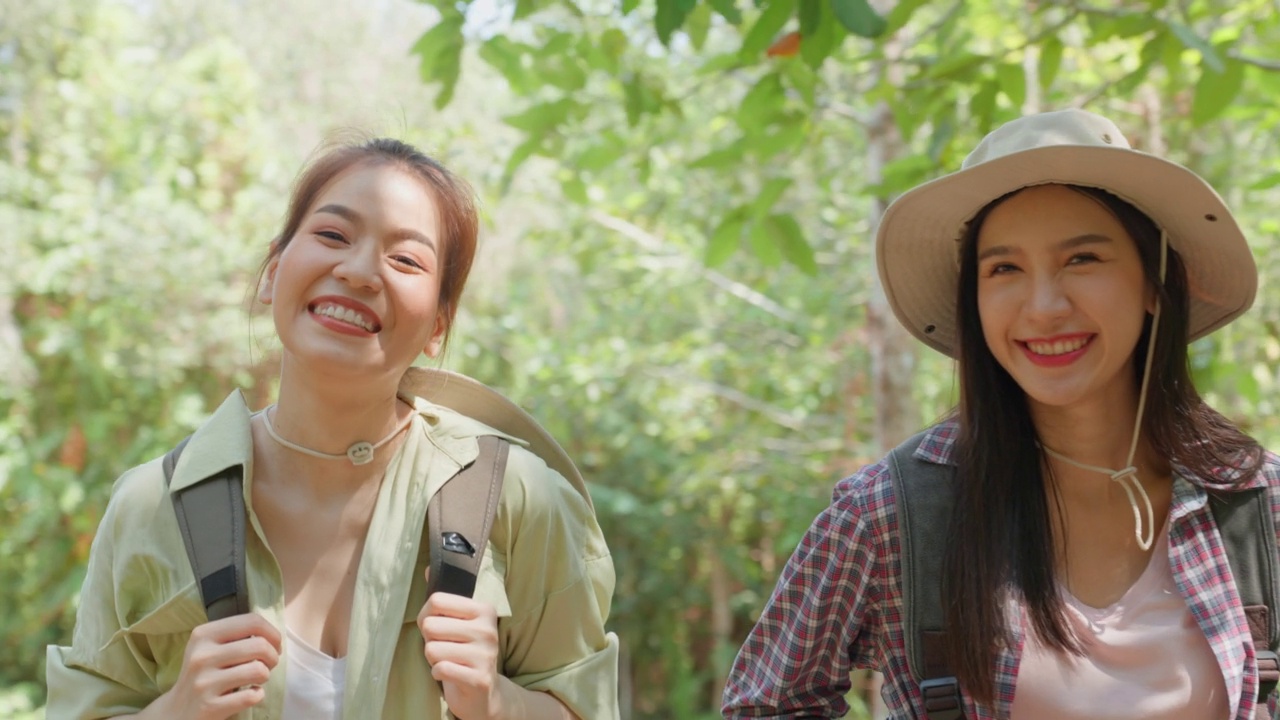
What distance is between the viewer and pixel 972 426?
1812mm

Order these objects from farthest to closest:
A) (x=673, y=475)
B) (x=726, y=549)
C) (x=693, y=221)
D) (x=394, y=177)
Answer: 1. (x=726, y=549)
2. (x=673, y=475)
3. (x=693, y=221)
4. (x=394, y=177)

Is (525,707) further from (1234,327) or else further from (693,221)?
(693,221)

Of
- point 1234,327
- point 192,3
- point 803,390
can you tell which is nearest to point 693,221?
point 803,390

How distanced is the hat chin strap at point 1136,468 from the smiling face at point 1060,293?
0.03 metres

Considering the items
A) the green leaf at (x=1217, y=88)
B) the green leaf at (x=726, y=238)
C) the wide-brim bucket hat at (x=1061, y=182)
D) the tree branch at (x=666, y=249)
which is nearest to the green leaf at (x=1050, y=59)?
the green leaf at (x=1217, y=88)

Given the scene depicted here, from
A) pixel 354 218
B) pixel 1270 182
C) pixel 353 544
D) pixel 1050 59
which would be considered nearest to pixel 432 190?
pixel 354 218

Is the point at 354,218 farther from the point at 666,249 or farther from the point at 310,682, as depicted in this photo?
the point at 666,249

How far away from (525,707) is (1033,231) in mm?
962

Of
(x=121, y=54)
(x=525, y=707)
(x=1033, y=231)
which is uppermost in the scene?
(x=121, y=54)

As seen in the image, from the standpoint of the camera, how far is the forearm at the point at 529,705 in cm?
165

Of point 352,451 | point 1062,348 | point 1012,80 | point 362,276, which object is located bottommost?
point 352,451

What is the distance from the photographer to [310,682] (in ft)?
5.30

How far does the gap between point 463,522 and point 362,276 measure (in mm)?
362

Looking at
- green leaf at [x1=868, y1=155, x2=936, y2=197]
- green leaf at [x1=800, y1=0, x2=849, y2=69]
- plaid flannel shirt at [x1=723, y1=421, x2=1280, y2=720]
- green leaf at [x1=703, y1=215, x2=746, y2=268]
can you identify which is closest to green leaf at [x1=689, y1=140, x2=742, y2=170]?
green leaf at [x1=703, y1=215, x2=746, y2=268]
